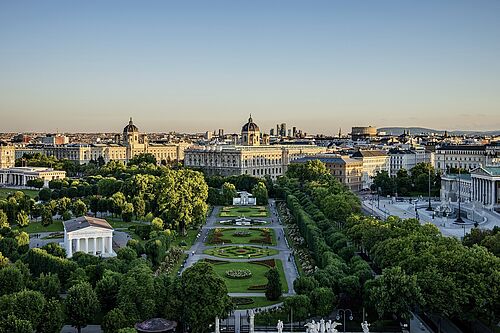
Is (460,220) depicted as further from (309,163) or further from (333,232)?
(309,163)

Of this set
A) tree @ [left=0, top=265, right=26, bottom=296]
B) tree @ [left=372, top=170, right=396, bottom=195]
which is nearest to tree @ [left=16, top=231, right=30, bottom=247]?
tree @ [left=0, top=265, right=26, bottom=296]

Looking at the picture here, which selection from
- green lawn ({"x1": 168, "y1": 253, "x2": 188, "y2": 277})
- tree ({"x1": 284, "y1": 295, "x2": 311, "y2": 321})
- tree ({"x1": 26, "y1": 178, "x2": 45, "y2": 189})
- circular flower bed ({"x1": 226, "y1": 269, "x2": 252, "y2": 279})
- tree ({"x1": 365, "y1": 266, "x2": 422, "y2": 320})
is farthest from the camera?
tree ({"x1": 26, "y1": 178, "x2": 45, "y2": 189})

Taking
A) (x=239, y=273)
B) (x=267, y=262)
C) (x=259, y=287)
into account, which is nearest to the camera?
(x=259, y=287)

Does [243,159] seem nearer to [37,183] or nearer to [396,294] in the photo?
[37,183]

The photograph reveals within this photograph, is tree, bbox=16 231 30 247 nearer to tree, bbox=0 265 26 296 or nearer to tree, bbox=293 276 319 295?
tree, bbox=0 265 26 296

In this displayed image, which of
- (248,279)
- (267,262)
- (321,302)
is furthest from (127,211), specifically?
(321,302)
